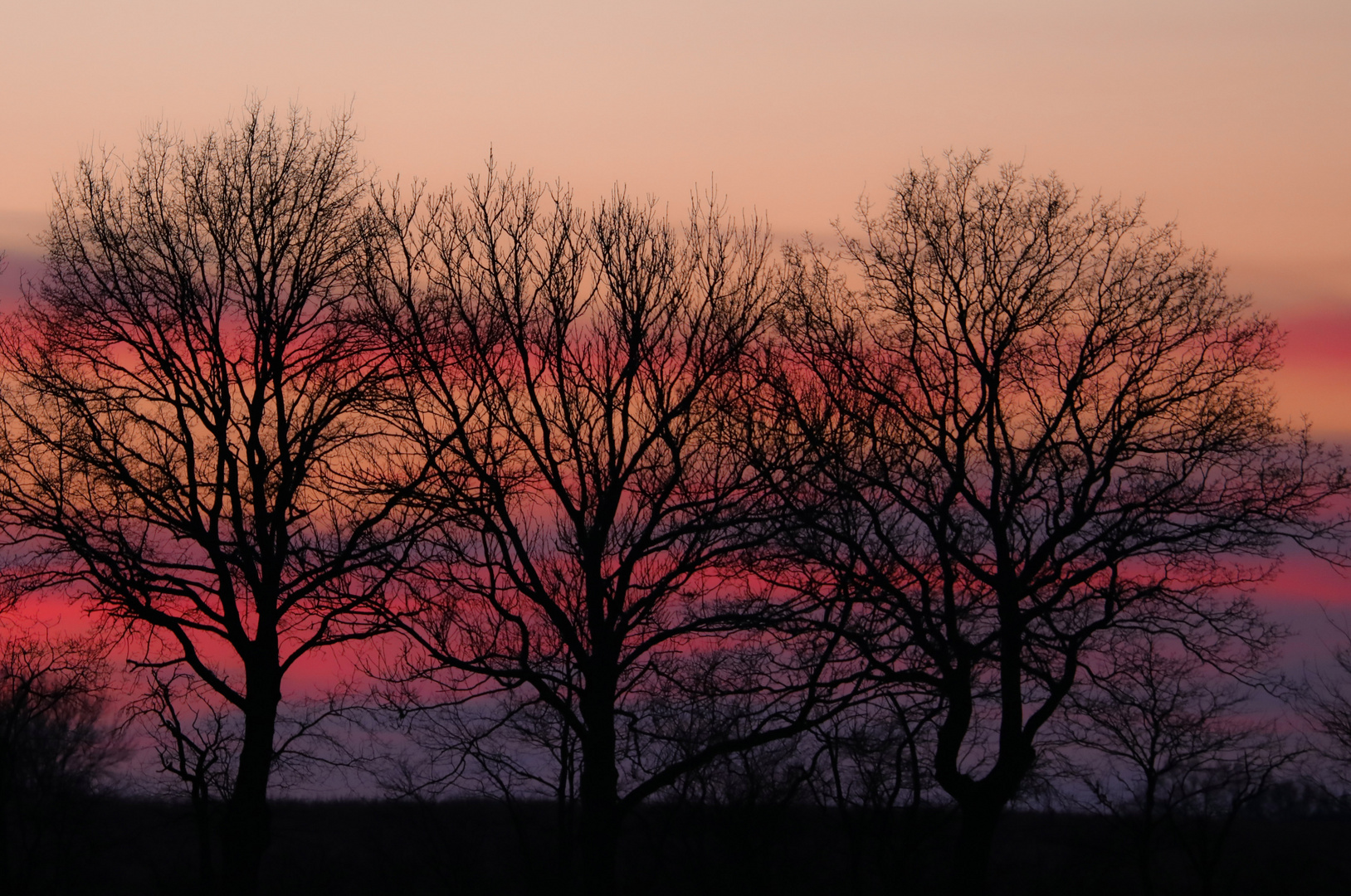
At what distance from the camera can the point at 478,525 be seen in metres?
19.1

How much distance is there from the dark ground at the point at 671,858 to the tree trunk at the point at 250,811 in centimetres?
467

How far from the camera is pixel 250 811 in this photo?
18.3 meters

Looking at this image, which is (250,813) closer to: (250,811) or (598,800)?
(250,811)

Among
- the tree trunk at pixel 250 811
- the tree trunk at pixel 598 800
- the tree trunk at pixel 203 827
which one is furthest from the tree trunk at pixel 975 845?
the tree trunk at pixel 203 827

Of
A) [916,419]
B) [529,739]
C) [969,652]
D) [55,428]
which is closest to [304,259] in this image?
[55,428]

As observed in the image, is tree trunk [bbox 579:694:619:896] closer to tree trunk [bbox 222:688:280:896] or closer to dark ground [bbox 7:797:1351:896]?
dark ground [bbox 7:797:1351:896]

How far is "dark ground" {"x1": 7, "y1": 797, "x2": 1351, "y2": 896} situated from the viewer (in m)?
25.6

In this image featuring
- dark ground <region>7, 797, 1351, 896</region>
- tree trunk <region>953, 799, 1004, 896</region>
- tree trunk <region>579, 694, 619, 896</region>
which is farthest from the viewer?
dark ground <region>7, 797, 1351, 896</region>

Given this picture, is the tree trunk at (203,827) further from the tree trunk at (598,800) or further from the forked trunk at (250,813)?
the tree trunk at (598,800)

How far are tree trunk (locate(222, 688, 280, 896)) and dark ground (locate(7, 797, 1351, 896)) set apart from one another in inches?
184

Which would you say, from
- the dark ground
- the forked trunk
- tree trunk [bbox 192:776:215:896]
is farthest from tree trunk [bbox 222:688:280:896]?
the dark ground

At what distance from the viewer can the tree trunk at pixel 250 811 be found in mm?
18250

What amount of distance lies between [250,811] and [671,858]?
446 inches

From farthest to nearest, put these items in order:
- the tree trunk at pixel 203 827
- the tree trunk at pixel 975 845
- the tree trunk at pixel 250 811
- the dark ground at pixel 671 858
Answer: the dark ground at pixel 671 858 → the tree trunk at pixel 203 827 → the tree trunk at pixel 975 845 → the tree trunk at pixel 250 811
